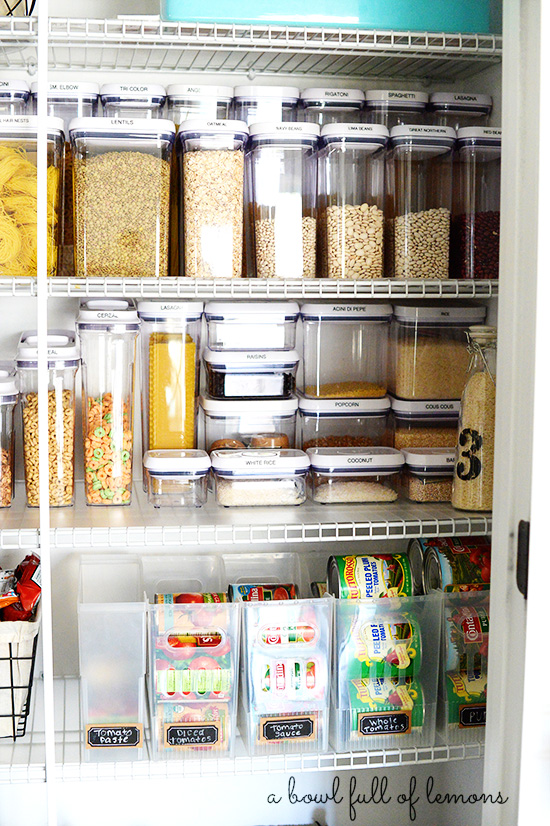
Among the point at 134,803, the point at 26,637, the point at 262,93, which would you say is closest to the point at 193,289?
the point at 262,93

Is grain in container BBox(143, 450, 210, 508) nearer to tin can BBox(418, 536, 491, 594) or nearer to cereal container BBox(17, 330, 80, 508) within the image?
cereal container BBox(17, 330, 80, 508)

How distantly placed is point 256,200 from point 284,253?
115 mm

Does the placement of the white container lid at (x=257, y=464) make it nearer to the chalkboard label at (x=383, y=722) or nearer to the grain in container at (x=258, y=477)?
the grain in container at (x=258, y=477)

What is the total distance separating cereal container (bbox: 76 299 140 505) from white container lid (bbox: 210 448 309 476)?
0.58ft

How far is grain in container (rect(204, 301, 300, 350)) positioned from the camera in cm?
161

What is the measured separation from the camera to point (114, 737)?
4.73 feet

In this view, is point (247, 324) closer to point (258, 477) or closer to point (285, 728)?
point (258, 477)

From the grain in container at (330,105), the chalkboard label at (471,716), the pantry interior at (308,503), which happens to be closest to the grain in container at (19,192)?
the pantry interior at (308,503)

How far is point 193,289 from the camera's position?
1.44 m

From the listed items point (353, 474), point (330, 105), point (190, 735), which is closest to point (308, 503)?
point (353, 474)

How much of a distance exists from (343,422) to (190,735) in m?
0.67

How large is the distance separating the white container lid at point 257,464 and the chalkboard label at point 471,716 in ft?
1.77

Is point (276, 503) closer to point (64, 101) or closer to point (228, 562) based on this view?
point (228, 562)

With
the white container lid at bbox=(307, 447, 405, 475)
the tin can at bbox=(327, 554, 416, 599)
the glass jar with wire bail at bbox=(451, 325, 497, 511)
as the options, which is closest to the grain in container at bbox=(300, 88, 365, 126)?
the glass jar with wire bail at bbox=(451, 325, 497, 511)
